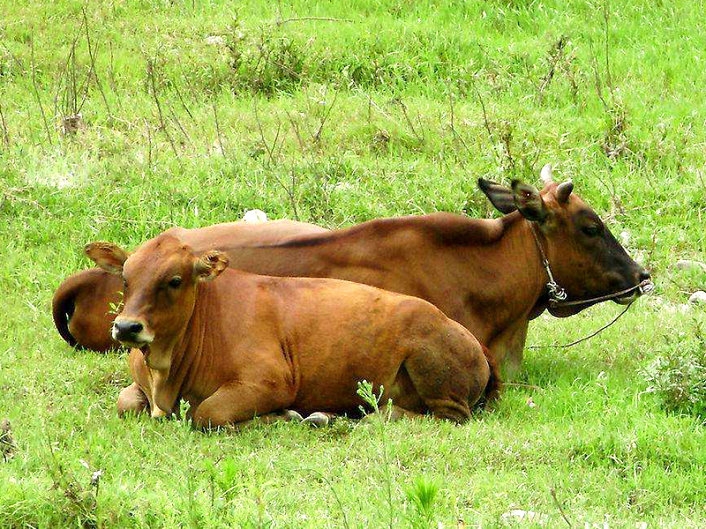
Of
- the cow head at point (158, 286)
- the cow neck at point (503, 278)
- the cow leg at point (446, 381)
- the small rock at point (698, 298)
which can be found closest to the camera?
the cow head at point (158, 286)

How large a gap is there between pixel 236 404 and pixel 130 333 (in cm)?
76

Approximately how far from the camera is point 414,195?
41.6 feet

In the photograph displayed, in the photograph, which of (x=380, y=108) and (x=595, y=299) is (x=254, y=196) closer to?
(x=380, y=108)

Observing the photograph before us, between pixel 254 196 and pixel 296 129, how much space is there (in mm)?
1136

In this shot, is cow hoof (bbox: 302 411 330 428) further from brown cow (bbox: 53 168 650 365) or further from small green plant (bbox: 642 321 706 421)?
small green plant (bbox: 642 321 706 421)

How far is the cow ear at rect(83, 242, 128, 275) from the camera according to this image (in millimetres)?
8938

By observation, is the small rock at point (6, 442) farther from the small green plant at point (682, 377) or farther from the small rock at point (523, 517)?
the small green plant at point (682, 377)

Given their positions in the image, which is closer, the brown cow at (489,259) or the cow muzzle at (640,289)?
the brown cow at (489,259)

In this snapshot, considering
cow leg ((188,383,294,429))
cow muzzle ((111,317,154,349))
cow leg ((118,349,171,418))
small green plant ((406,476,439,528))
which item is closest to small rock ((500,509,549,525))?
small green plant ((406,476,439,528))

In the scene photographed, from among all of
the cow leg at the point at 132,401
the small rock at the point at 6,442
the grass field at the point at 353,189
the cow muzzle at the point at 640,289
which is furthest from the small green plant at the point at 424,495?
the cow muzzle at the point at 640,289

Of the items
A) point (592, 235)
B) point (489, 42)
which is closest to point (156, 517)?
point (592, 235)

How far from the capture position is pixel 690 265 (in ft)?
39.0

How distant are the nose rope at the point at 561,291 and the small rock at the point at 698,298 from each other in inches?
39.6

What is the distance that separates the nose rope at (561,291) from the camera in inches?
408
